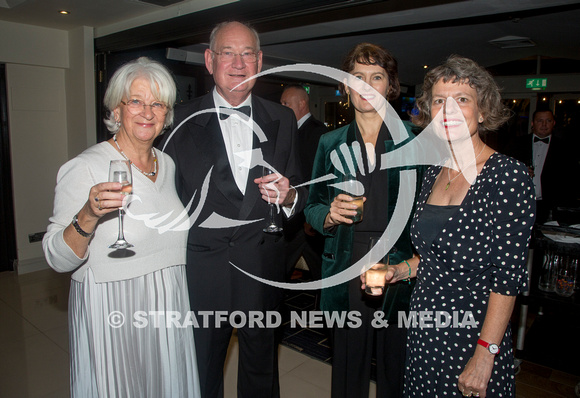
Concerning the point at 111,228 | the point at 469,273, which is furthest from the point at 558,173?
the point at 111,228

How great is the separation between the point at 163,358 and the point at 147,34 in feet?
12.2

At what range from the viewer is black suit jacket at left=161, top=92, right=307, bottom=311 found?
6.86ft

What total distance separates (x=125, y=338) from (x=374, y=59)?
5.37 ft

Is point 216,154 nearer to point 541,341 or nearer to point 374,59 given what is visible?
point 374,59

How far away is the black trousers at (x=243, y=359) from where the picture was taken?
216cm

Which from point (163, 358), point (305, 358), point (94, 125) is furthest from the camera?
point (94, 125)

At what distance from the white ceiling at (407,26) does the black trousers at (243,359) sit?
223 cm

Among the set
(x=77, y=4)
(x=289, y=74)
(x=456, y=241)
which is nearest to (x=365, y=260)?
(x=456, y=241)

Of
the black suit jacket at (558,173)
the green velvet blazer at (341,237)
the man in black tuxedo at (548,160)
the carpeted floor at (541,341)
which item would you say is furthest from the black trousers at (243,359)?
the black suit jacket at (558,173)

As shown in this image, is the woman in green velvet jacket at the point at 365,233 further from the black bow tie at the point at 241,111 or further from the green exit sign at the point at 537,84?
the green exit sign at the point at 537,84

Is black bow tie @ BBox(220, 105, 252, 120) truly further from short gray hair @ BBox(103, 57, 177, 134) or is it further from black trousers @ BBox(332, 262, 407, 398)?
black trousers @ BBox(332, 262, 407, 398)

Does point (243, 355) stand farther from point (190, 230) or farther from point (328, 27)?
point (328, 27)

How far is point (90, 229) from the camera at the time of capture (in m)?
1.54

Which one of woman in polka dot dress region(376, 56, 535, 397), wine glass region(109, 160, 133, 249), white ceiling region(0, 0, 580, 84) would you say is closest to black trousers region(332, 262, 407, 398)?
woman in polka dot dress region(376, 56, 535, 397)
